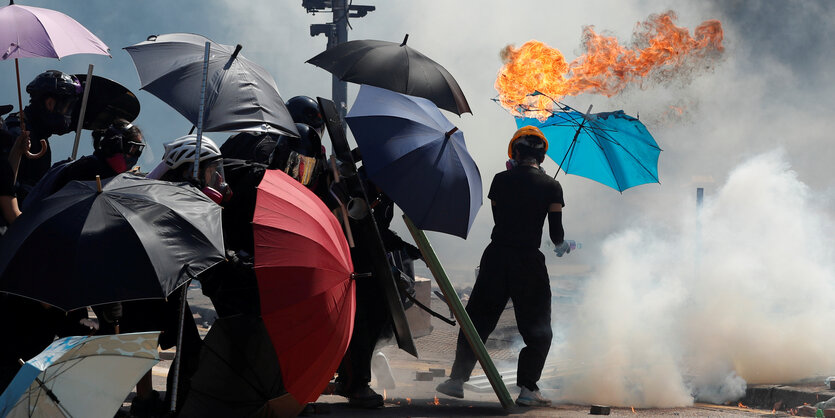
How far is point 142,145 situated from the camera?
15.5 ft

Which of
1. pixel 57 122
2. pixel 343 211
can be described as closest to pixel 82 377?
pixel 343 211

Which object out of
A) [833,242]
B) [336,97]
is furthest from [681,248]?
[336,97]

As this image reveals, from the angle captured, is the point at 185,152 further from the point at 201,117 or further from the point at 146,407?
the point at 146,407

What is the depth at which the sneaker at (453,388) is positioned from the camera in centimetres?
639

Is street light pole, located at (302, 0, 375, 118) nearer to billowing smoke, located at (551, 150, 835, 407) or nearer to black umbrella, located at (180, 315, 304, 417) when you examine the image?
billowing smoke, located at (551, 150, 835, 407)

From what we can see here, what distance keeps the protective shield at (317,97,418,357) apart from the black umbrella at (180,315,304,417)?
0.92m

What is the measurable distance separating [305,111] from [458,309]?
1759mm

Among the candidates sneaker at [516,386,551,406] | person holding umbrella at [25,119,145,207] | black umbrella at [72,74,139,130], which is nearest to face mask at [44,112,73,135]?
black umbrella at [72,74,139,130]

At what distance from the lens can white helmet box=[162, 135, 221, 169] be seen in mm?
4527

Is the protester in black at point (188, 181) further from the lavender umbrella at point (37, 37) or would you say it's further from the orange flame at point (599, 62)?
the orange flame at point (599, 62)

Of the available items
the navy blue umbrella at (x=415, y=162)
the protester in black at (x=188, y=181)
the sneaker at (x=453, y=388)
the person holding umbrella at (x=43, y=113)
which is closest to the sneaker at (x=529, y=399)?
the sneaker at (x=453, y=388)

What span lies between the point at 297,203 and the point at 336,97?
40.9 ft

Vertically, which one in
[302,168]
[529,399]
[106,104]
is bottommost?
[529,399]

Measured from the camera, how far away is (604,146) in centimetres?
701
